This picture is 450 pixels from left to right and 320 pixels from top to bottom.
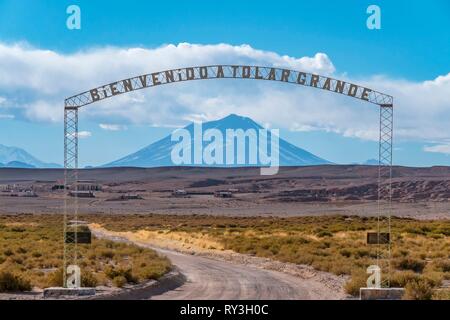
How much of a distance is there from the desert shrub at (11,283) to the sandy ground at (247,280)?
3827 mm

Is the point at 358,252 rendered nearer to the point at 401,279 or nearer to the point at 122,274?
the point at 401,279

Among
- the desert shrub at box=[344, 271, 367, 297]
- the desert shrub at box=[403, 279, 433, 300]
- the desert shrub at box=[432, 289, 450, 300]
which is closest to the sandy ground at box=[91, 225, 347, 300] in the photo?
the desert shrub at box=[344, 271, 367, 297]

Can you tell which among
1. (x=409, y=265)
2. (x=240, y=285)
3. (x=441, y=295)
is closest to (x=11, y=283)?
(x=240, y=285)

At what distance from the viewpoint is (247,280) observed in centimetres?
2617

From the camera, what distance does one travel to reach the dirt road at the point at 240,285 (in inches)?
853

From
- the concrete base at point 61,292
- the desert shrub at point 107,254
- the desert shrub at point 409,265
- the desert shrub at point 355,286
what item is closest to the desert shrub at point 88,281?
the concrete base at point 61,292

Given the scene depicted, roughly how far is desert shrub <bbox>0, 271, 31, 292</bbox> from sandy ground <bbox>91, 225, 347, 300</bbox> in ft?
12.6

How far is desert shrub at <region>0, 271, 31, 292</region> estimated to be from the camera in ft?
70.9

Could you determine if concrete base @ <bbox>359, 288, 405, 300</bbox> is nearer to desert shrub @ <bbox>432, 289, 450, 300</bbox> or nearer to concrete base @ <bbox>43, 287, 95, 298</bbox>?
desert shrub @ <bbox>432, 289, 450, 300</bbox>

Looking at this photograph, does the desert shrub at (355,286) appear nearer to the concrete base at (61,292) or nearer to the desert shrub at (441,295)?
the desert shrub at (441,295)

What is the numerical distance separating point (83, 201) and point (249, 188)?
55061 millimetres

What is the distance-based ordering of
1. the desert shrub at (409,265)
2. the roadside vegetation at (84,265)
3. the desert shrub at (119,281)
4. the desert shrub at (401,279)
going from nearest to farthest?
the roadside vegetation at (84,265) < the desert shrub at (119,281) < the desert shrub at (401,279) < the desert shrub at (409,265)

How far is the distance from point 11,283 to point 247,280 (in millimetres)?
8325
